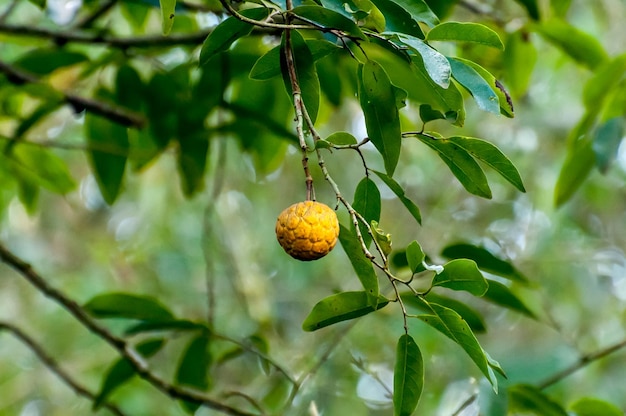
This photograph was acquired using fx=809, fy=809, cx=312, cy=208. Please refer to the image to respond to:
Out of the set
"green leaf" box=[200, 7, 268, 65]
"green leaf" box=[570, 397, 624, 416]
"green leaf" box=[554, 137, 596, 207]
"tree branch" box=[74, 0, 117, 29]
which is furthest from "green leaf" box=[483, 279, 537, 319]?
"tree branch" box=[74, 0, 117, 29]

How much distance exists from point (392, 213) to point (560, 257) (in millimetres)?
588

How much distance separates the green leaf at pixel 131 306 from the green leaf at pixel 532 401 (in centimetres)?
47

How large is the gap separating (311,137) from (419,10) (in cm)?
19

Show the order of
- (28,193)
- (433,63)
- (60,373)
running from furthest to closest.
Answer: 1. (28,193)
2. (60,373)
3. (433,63)

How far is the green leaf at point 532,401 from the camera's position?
100 cm

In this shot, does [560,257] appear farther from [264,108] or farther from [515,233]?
[264,108]

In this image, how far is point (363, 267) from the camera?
65 centimetres

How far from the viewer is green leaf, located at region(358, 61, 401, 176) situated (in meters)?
0.65

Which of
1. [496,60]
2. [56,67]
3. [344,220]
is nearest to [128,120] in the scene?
[56,67]

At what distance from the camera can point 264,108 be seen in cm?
130

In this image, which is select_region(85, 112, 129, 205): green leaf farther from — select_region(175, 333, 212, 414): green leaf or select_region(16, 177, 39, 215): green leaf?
select_region(175, 333, 212, 414): green leaf

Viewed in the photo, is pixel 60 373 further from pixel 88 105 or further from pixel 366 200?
pixel 366 200

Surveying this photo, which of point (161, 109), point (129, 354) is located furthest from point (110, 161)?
point (129, 354)

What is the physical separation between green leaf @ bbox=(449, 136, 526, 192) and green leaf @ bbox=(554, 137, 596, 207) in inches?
24.1
